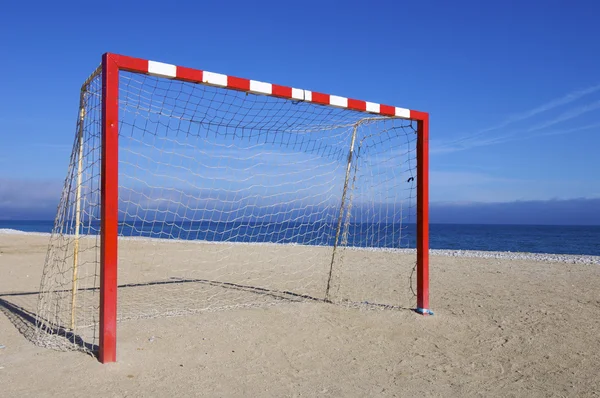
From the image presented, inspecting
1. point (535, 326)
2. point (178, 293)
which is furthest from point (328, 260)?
point (535, 326)

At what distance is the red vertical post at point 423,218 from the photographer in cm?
641

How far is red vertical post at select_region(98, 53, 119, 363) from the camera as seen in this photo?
13.7ft

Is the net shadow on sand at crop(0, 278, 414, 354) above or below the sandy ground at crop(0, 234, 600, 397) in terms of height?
above

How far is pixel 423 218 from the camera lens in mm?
6473

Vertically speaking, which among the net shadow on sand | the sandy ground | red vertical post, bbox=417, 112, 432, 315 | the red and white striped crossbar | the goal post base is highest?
the red and white striped crossbar

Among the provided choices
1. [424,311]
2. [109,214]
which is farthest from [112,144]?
[424,311]

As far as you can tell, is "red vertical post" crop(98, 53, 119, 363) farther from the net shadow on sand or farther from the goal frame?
the net shadow on sand

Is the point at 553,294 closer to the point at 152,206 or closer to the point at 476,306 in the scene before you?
the point at 476,306

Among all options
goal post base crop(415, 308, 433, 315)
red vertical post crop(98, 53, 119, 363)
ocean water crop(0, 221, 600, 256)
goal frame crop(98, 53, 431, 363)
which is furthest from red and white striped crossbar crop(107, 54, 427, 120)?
goal post base crop(415, 308, 433, 315)

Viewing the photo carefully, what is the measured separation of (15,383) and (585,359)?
204 inches

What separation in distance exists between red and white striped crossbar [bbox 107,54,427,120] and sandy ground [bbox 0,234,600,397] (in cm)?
275

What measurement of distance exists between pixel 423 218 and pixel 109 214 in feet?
13.4

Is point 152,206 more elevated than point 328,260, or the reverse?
point 152,206

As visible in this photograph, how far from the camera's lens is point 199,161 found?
21.9ft
